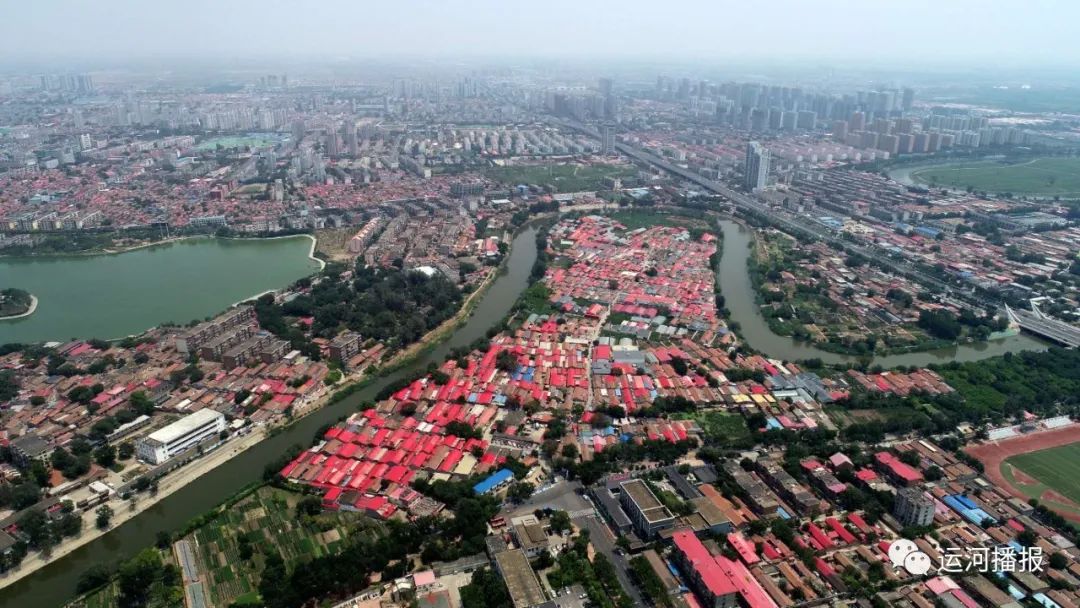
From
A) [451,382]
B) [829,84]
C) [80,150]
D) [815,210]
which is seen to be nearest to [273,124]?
[80,150]

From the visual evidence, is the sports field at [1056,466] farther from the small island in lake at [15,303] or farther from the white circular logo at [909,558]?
the small island in lake at [15,303]

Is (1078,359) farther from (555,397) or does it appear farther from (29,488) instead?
(29,488)

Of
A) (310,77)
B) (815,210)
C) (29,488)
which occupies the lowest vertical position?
(29,488)

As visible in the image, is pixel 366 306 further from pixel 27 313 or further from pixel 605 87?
pixel 605 87

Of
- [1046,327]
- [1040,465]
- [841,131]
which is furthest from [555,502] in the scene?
[841,131]

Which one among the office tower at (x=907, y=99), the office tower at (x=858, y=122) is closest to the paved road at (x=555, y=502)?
the office tower at (x=858, y=122)

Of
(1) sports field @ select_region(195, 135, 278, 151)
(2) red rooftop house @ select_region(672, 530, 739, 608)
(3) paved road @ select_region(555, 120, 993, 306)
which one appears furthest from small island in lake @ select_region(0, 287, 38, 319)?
(3) paved road @ select_region(555, 120, 993, 306)
